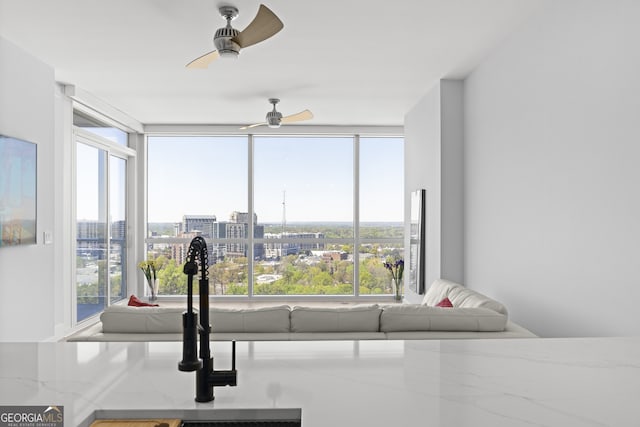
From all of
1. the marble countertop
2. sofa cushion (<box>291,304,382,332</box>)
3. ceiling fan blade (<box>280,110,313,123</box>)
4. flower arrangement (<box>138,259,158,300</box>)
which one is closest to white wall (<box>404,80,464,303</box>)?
ceiling fan blade (<box>280,110,313,123</box>)

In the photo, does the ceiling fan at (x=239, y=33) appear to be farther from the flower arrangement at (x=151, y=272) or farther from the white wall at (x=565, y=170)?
the flower arrangement at (x=151, y=272)

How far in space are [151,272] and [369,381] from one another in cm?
648

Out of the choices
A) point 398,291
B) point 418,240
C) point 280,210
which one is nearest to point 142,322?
point 418,240

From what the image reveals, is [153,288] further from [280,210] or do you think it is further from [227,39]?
[227,39]

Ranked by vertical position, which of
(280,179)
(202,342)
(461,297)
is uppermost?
(280,179)

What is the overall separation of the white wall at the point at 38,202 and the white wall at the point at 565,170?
3.71 m

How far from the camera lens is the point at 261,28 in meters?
2.76

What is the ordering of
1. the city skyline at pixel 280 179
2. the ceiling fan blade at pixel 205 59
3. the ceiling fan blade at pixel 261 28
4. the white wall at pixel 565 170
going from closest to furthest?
the white wall at pixel 565 170 → the ceiling fan blade at pixel 261 28 → the ceiling fan blade at pixel 205 59 → the city skyline at pixel 280 179

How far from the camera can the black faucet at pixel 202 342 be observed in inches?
39.3

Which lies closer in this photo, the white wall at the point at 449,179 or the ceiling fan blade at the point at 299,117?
the white wall at the point at 449,179

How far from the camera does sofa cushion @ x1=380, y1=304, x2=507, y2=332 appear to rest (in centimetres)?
252

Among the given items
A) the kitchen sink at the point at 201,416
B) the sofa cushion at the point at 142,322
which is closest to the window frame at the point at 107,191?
the sofa cushion at the point at 142,322

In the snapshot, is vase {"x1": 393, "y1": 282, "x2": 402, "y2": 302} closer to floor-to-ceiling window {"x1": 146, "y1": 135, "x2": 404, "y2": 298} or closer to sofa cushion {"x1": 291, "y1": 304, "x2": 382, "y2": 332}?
floor-to-ceiling window {"x1": 146, "y1": 135, "x2": 404, "y2": 298}

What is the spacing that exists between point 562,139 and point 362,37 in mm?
1577
